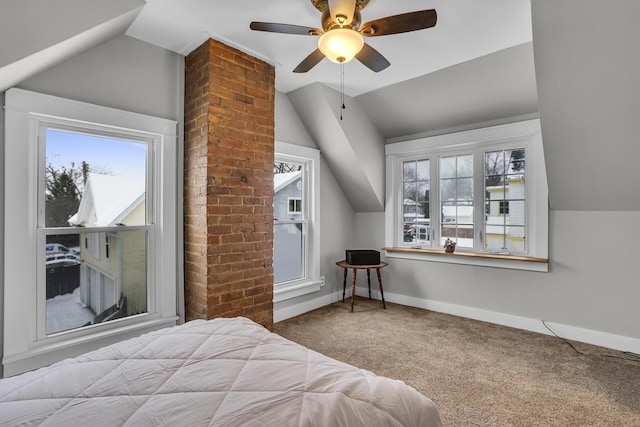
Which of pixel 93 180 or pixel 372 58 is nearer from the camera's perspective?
pixel 372 58

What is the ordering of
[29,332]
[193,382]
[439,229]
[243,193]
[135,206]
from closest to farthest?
[193,382]
[29,332]
[135,206]
[243,193]
[439,229]

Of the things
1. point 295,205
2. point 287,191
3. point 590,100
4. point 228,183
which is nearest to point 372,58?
point 228,183

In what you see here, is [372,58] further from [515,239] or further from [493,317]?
[493,317]

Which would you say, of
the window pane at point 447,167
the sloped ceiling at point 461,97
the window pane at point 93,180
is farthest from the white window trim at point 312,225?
the window pane at point 93,180

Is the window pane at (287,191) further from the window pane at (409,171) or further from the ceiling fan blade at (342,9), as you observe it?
the ceiling fan blade at (342,9)

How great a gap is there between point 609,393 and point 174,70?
13.2 feet

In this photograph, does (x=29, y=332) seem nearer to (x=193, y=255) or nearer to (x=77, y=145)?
→ (x=193, y=255)

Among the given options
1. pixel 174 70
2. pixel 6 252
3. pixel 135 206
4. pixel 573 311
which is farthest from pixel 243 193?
pixel 573 311

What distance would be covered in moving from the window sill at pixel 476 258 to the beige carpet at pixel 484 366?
64 cm

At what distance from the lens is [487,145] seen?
366 cm

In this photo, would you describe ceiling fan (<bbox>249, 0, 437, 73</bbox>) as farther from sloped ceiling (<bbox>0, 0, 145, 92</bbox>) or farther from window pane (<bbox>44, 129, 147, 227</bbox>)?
window pane (<bbox>44, 129, 147, 227</bbox>)

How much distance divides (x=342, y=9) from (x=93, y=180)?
208cm

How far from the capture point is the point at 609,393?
2.23 meters

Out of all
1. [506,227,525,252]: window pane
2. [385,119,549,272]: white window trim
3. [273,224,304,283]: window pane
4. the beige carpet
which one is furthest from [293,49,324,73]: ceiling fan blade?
[506,227,525,252]: window pane
